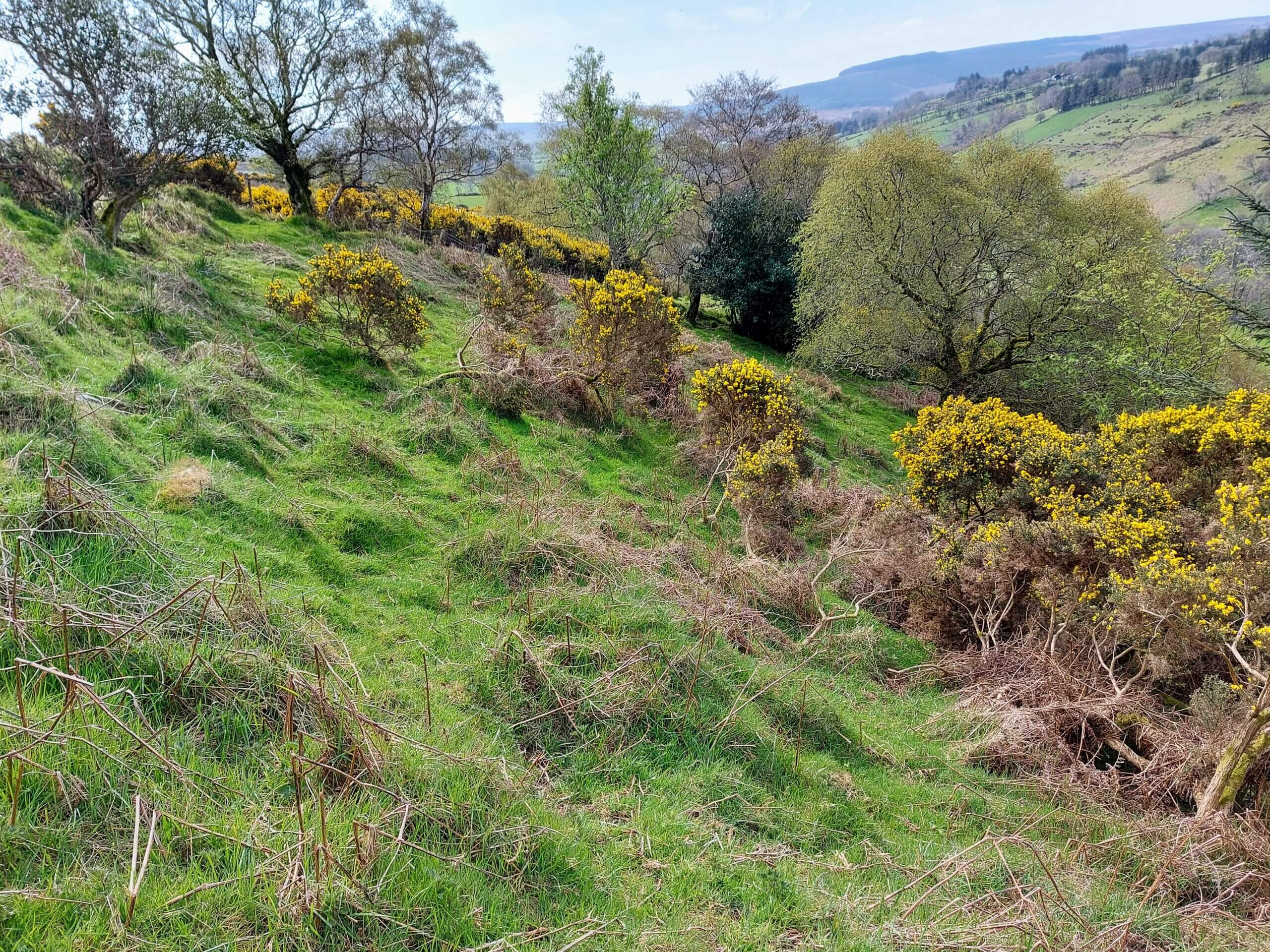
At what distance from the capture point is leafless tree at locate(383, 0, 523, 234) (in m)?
21.6

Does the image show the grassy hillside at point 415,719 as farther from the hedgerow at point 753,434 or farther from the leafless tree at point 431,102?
the leafless tree at point 431,102

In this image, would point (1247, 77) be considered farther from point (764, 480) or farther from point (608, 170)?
point (764, 480)

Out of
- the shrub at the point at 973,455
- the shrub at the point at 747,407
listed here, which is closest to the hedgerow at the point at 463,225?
the shrub at the point at 747,407

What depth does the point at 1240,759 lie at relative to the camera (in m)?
5.17

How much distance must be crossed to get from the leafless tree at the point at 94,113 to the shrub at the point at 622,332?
816 centimetres

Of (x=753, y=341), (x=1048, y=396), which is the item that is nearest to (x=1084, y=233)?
(x=1048, y=396)

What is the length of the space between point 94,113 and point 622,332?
9.96 metres

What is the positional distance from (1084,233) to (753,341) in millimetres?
12008

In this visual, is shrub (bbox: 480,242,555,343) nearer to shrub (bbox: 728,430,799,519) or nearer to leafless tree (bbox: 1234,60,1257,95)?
shrub (bbox: 728,430,799,519)

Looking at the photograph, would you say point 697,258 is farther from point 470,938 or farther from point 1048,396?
point 470,938

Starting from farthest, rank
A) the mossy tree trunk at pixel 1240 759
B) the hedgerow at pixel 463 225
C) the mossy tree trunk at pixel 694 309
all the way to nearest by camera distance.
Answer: the mossy tree trunk at pixel 694 309
the hedgerow at pixel 463 225
the mossy tree trunk at pixel 1240 759

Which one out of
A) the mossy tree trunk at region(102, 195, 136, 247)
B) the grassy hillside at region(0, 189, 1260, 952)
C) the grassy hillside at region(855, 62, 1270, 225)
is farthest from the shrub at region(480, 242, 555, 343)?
the grassy hillside at region(855, 62, 1270, 225)

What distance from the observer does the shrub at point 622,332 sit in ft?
40.4

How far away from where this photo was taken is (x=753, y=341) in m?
26.7
